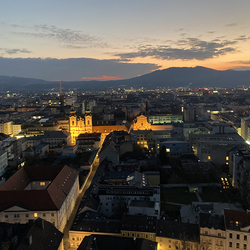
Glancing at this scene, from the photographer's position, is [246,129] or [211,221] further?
[246,129]

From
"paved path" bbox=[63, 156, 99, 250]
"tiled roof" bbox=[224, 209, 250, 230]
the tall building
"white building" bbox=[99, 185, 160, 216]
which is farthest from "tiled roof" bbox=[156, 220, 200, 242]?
the tall building

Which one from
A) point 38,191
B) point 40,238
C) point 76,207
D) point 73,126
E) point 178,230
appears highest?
point 73,126

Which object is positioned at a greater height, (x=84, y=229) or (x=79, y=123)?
(x=79, y=123)

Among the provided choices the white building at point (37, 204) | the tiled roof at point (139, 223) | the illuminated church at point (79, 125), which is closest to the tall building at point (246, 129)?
the illuminated church at point (79, 125)

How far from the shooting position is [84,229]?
22.2 m

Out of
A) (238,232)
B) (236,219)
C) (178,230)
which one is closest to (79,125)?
(178,230)

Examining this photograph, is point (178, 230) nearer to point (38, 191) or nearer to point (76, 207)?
point (76, 207)

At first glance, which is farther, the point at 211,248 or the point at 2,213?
the point at 2,213

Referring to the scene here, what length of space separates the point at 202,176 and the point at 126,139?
63.5 ft

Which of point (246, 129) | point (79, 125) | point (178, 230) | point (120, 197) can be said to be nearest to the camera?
point (178, 230)

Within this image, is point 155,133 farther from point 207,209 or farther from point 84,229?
point 84,229

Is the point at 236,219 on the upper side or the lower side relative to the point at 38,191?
lower

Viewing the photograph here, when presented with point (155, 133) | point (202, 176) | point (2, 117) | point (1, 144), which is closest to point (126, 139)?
point (155, 133)

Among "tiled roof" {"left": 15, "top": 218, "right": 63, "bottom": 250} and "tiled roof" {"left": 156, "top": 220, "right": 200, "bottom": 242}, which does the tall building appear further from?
"tiled roof" {"left": 15, "top": 218, "right": 63, "bottom": 250}
